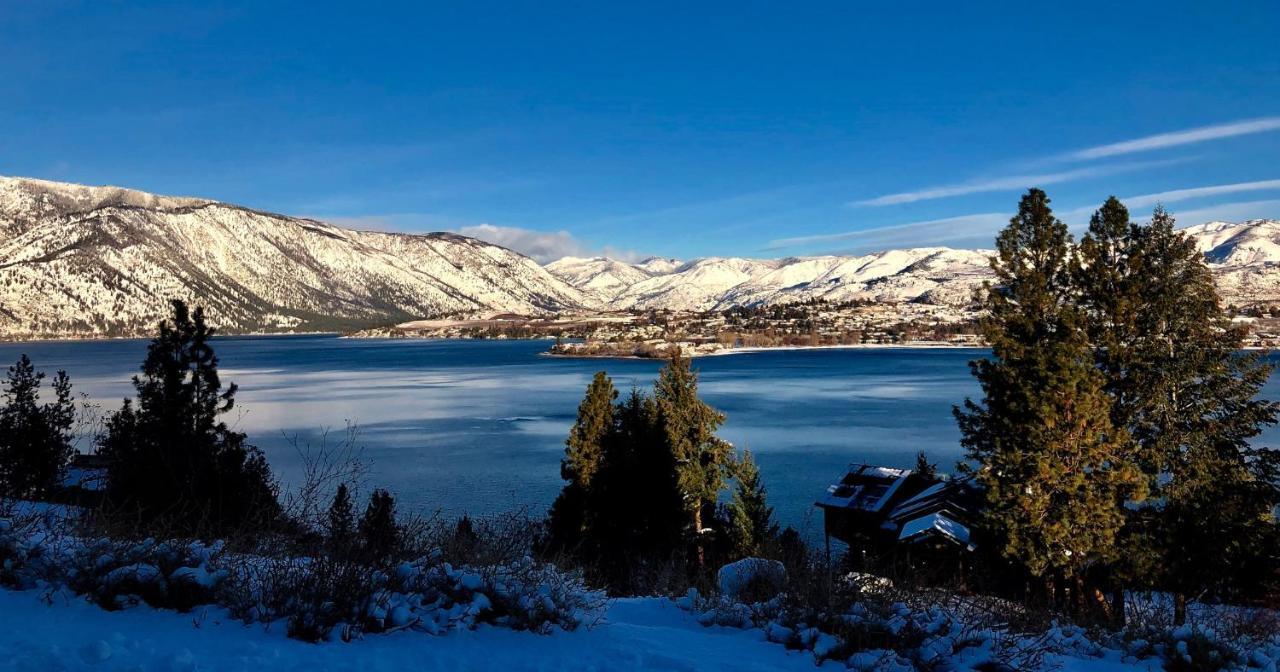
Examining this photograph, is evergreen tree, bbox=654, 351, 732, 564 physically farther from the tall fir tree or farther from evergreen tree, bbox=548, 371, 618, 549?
the tall fir tree

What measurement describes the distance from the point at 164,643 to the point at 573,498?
21636mm

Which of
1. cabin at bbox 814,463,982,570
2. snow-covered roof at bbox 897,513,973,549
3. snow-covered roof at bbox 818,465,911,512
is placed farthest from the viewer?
snow-covered roof at bbox 818,465,911,512

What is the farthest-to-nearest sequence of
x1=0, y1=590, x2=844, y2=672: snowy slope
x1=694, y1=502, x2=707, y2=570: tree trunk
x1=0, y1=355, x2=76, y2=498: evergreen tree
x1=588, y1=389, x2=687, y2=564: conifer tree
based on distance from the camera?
x1=0, y1=355, x2=76, y2=498: evergreen tree → x1=694, y1=502, x2=707, y2=570: tree trunk → x1=588, y1=389, x2=687, y2=564: conifer tree → x1=0, y1=590, x2=844, y2=672: snowy slope

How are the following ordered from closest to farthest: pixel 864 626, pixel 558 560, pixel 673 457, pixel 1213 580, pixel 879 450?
pixel 864 626, pixel 558 560, pixel 1213 580, pixel 673 457, pixel 879 450

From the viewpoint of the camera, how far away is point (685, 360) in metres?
29.1

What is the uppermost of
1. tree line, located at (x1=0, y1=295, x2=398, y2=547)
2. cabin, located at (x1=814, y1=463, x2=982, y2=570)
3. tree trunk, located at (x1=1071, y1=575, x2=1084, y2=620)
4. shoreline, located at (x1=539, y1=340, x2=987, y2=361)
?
tree line, located at (x1=0, y1=295, x2=398, y2=547)

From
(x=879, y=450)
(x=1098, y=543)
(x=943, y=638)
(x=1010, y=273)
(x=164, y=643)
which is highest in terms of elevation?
(x=1010, y=273)

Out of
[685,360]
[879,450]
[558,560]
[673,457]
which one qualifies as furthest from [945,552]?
[879,450]

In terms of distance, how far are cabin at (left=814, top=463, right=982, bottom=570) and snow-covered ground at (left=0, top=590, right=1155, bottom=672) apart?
11.6 meters

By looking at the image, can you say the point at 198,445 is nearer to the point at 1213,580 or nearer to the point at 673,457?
the point at 673,457

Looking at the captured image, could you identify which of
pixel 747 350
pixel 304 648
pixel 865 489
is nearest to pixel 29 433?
pixel 304 648

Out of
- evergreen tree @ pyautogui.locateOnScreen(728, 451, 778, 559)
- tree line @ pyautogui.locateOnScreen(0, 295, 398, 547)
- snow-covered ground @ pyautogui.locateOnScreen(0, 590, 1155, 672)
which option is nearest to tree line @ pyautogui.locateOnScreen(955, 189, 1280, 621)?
evergreen tree @ pyautogui.locateOnScreen(728, 451, 778, 559)

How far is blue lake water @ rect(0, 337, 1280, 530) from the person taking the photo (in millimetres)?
39719

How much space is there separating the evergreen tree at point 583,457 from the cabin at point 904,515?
7750 mm
